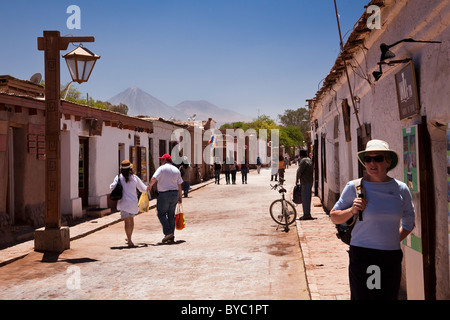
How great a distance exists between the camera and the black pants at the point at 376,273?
387cm

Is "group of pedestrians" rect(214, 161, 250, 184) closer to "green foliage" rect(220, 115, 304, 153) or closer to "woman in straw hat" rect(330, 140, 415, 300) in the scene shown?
"woman in straw hat" rect(330, 140, 415, 300)

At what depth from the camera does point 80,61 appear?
32.6 feet

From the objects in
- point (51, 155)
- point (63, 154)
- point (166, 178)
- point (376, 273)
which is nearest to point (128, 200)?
point (166, 178)

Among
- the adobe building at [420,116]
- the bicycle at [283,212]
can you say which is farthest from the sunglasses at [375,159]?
the bicycle at [283,212]

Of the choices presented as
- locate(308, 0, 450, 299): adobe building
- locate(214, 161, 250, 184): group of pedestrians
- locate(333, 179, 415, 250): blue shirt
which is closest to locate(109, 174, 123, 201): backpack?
locate(308, 0, 450, 299): adobe building

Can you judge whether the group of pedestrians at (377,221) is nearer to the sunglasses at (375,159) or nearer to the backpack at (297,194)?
the sunglasses at (375,159)

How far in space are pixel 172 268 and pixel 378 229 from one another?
15.3 feet

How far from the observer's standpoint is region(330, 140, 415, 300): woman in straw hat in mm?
3869

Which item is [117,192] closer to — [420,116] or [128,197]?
[128,197]

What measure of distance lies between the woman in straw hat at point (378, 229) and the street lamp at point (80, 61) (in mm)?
7263

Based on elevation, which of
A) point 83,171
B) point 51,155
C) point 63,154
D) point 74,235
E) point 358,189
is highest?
point 63,154

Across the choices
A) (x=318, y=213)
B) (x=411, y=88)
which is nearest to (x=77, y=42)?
(x=411, y=88)

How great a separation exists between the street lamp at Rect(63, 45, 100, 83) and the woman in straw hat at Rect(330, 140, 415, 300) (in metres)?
7.26
